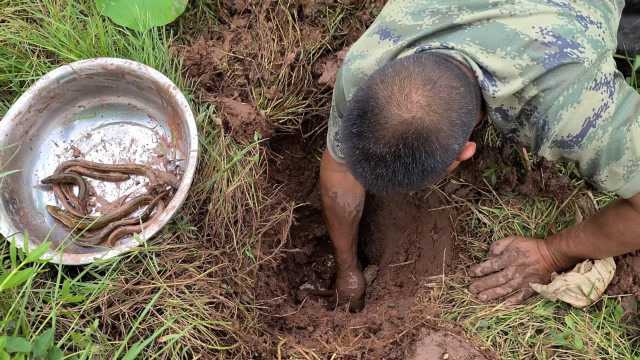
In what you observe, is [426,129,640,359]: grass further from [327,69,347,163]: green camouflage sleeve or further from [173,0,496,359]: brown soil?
[327,69,347,163]: green camouflage sleeve

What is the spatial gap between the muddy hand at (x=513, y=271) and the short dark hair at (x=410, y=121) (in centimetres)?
87

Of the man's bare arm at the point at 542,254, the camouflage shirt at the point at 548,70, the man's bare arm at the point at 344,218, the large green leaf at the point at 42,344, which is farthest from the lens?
the man's bare arm at the point at 344,218

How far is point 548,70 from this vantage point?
1594mm

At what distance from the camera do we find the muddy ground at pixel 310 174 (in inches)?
91.0

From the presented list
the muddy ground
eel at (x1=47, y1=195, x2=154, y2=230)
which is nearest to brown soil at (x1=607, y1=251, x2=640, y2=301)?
the muddy ground

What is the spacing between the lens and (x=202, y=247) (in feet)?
7.24

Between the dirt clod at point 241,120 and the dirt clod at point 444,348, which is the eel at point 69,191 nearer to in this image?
the dirt clod at point 241,120

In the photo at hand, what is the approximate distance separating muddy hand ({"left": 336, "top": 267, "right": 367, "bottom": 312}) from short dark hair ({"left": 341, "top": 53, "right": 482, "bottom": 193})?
104cm

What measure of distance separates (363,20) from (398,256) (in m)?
1.05

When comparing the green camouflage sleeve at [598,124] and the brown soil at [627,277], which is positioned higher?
the green camouflage sleeve at [598,124]

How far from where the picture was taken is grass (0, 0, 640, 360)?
202 centimetres

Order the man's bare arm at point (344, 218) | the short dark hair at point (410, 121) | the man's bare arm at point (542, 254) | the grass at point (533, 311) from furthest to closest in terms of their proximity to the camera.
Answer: the man's bare arm at point (344, 218)
the grass at point (533, 311)
the man's bare arm at point (542, 254)
the short dark hair at point (410, 121)

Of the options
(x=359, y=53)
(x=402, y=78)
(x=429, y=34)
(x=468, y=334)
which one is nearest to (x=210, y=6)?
(x=359, y=53)

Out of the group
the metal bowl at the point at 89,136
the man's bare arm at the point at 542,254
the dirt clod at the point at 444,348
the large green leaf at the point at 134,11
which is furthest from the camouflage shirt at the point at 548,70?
the large green leaf at the point at 134,11
